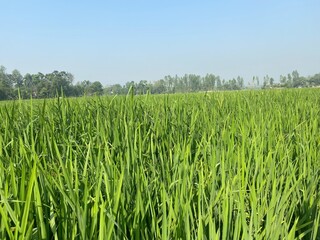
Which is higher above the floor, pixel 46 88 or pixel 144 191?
pixel 46 88

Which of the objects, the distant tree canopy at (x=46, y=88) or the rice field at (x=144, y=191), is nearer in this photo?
the rice field at (x=144, y=191)

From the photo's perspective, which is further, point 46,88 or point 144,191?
point 46,88

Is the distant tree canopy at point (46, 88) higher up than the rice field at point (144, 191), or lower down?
higher up

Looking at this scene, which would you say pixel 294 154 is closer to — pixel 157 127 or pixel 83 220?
pixel 157 127

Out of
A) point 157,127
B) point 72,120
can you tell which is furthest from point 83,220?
point 72,120

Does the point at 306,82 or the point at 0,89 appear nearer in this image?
the point at 0,89

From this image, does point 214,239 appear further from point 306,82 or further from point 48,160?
point 306,82

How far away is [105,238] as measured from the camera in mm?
481

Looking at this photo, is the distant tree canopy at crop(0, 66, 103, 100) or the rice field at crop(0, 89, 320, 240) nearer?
the rice field at crop(0, 89, 320, 240)

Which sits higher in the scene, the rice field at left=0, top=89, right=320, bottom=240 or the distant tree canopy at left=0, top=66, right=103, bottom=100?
the distant tree canopy at left=0, top=66, right=103, bottom=100

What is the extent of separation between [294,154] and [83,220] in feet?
4.20

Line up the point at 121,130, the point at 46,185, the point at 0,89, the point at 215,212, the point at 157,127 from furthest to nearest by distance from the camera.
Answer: the point at 0,89 < the point at 157,127 < the point at 121,130 < the point at 215,212 < the point at 46,185

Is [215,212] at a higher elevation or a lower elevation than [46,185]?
lower

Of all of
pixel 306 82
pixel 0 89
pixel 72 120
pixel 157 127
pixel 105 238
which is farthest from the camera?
pixel 306 82
